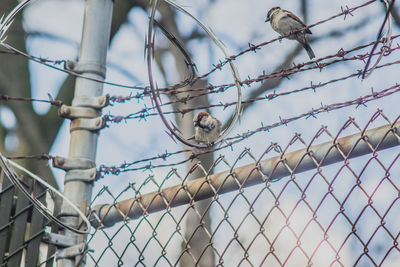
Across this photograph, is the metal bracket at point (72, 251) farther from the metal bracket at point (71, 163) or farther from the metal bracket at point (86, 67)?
the metal bracket at point (86, 67)

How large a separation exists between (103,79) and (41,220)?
685 mm

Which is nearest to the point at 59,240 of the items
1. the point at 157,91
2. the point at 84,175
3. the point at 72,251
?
the point at 72,251

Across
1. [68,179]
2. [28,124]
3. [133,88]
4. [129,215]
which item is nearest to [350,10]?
[133,88]

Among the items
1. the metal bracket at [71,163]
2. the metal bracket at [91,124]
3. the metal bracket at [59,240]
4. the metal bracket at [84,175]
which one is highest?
the metal bracket at [91,124]

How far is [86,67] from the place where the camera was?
2668 mm

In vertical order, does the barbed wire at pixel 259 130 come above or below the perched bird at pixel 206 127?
below

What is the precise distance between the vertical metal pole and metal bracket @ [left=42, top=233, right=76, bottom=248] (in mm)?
14

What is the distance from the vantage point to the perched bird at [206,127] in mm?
3640

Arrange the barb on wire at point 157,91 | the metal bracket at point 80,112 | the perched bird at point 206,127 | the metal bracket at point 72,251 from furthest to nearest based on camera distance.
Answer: the perched bird at point 206,127, the metal bracket at point 80,112, the metal bracket at point 72,251, the barb on wire at point 157,91

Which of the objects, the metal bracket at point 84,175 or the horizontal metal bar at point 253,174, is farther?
the metal bracket at point 84,175

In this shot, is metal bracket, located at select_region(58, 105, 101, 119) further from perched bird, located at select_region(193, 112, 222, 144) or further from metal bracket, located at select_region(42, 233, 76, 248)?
perched bird, located at select_region(193, 112, 222, 144)

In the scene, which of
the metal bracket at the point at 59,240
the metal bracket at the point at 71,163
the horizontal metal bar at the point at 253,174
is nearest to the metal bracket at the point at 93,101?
the metal bracket at the point at 71,163

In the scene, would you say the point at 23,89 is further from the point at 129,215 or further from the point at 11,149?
the point at 129,215

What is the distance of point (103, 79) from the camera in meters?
2.68
